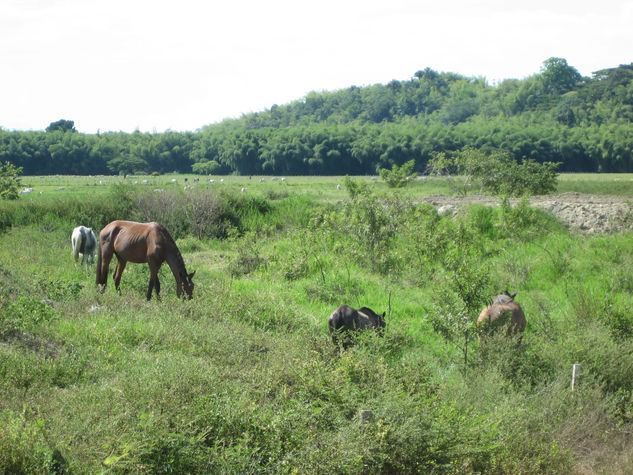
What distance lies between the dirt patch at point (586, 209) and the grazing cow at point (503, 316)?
1023cm

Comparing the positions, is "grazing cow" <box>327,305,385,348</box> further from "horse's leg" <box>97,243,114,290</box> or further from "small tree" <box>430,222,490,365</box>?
"horse's leg" <box>97,243,114,290</box>

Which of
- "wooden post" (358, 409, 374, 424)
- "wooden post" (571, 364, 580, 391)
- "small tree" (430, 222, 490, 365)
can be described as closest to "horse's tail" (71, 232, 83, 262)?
"small tree" (430, 222, 490, 365)

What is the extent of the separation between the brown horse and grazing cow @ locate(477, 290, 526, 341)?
16.9ft

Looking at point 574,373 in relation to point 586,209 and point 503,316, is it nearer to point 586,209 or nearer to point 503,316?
point 503,316

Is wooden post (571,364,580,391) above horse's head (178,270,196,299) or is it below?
below

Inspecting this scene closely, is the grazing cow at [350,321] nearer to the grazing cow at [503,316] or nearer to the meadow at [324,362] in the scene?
the meadow at [324,362]

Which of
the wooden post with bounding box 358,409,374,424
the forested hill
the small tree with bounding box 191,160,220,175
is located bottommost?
the wooden post with bounding box 358,409,374,424

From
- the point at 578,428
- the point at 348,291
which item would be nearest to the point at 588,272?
the point at 348,291

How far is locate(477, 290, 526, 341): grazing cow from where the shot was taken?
923cm

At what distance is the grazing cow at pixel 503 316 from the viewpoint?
9227 mm

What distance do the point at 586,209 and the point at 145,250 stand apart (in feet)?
46.6

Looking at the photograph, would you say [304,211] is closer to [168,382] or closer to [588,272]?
[588,272]

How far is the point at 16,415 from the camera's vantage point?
18.9 feet

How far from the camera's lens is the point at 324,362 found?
771 cm
